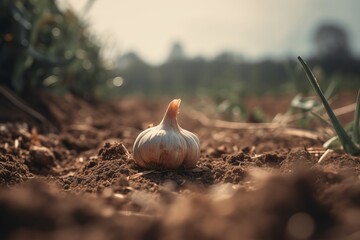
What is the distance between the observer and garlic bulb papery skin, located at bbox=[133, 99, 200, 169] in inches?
72.5

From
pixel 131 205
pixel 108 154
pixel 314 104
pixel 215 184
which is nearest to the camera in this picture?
pixel 131 205

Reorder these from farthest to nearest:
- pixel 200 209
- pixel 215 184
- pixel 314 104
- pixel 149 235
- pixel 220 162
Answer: pixel 314 104 → pixel 220 162 → pixel 215 184 → pixel 200 209 → pixel 149 235

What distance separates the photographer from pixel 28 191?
45.5 inches

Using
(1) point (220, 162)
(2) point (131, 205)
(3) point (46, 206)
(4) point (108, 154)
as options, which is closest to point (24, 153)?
(4) point (108, 154)

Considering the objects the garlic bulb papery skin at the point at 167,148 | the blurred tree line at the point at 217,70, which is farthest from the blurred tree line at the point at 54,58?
the blurred tree line at the point at 217,70

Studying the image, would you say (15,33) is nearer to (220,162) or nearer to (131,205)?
(220,162)

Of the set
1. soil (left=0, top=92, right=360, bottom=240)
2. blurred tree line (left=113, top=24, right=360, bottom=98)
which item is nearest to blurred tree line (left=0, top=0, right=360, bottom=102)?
soil (left=0, top=92, right=360, bottom=240)

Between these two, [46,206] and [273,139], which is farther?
[273,139]

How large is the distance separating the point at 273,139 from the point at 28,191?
2.41 m

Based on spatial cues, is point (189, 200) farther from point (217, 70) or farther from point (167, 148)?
point (217, 70)

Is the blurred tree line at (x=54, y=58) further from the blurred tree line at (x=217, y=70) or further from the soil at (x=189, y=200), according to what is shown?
the blurred tree line at (x=217, y=70)

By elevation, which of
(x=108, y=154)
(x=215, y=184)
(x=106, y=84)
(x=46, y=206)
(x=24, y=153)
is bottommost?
(x=46, y=206)

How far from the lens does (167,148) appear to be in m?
1.83

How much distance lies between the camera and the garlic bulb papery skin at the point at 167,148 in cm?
184
